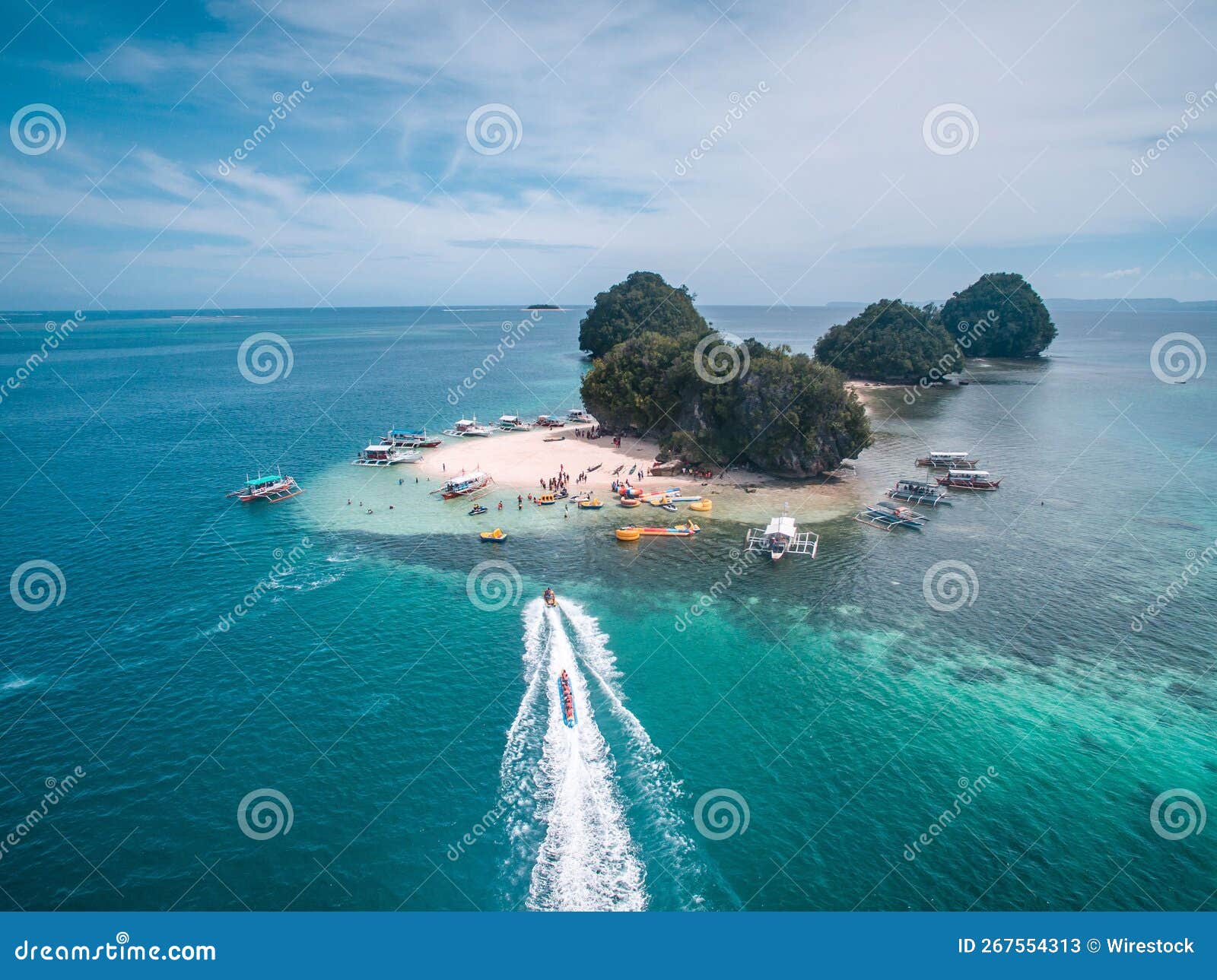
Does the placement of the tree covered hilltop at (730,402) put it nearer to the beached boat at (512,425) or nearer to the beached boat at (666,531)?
the beached boat at (512,425)

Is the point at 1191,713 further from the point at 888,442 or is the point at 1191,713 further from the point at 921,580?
the point at 888,442

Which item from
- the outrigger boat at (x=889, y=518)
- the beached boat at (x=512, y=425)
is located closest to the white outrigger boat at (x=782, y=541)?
the outrigger boat at (x=889, y=518)

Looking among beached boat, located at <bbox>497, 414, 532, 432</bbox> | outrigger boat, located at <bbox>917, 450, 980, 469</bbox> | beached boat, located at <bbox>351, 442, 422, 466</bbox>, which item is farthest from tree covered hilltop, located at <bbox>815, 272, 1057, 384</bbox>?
beached boat, located at <bbox>351, 442, 422, 466</bbox>

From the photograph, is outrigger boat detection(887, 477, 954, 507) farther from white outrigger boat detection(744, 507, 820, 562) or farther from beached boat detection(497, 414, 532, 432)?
beached boat detection(497, 414, 532, 432)

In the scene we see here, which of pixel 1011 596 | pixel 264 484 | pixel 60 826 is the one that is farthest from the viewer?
pixel 264 484

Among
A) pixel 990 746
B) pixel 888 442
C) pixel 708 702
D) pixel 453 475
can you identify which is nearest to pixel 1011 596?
pixel 990 746

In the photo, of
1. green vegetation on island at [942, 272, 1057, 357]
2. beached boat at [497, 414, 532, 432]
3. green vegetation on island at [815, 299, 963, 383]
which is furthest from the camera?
green vegetation on island at [942, 272, 1057, 357]
